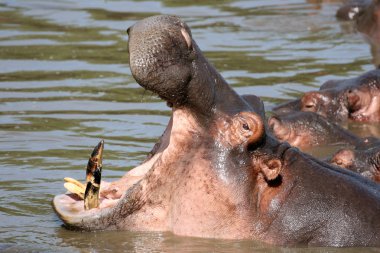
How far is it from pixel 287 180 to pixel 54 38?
25.9 ft

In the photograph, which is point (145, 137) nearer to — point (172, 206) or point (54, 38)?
point (172, 206)

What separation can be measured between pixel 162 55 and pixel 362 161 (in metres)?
3.06

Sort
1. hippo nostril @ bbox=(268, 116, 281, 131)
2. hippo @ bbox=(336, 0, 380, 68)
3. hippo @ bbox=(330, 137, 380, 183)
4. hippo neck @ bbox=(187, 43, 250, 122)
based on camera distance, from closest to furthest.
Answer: hippo neck @ bbox=(187, 43, 250, 122)
hippo @ bbox=(330, 137, 380, 183)
hippo nostril @ bbox=(268, 116, 281, 131)
hippo @ bbox=(336, 0, 380, 68)

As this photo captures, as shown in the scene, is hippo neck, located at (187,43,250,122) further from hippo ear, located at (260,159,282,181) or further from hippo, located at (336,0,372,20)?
hippo, located at (336,0,372,20)

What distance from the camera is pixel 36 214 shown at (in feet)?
21.8

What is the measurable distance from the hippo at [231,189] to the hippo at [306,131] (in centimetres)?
360

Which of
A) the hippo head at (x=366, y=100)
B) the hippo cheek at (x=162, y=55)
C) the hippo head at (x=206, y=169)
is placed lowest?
the hippo head at (x=366, y=100)

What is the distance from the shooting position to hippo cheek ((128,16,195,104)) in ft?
17.8

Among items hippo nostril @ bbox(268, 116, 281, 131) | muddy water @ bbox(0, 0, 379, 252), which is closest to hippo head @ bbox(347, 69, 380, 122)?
muddy water @ bbox(0, 0, 379, 252)

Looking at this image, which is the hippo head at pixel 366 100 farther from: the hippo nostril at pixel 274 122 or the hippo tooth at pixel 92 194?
the hippo tooth at pixel 92 194

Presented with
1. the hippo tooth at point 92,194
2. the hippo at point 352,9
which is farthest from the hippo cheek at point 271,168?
the hippo at point 352,9

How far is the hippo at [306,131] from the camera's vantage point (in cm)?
961

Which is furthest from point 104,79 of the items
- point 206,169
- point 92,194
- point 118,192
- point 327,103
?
point 206,169

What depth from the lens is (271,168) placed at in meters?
5.79
